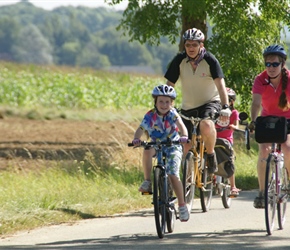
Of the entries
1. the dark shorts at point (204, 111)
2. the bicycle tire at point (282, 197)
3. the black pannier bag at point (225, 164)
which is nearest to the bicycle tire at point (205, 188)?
the black pannier bag at point (225, 164)

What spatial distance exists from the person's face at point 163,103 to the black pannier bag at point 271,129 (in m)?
1.01

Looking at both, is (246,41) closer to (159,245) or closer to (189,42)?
(189,42)

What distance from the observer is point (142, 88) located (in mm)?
45469

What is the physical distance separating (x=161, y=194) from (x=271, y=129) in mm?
1399

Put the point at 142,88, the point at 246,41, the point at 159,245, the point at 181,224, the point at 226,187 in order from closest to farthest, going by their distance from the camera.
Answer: the point at 159,245 → the point at 181,224 → the point at 226,187 → the point at 246,41 → the point at 142,88

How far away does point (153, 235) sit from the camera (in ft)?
35.1

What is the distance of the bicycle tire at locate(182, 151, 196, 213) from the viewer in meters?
11.9

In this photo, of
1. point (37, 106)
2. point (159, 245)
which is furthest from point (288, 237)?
point (37, 106)

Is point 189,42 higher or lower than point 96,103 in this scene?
higher

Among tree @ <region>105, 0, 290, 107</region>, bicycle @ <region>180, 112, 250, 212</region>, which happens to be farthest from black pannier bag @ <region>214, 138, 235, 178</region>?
tree @ <region>105, 0, 290, 107</region>

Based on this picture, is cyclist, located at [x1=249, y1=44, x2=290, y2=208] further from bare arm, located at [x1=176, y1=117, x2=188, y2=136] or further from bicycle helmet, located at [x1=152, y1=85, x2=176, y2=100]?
bicycle helmet, located at [x1=152, y1=85, x2=176, y2=100]

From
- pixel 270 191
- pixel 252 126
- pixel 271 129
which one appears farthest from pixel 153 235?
pixel 271 129

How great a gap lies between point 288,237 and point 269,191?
584 mm

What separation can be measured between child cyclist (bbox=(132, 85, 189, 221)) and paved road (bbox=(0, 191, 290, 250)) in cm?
49
